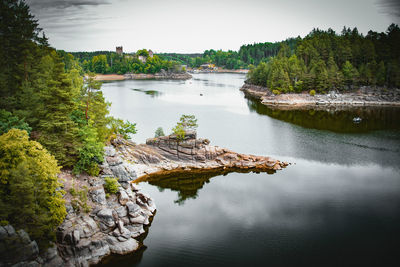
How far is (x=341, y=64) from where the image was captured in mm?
95562

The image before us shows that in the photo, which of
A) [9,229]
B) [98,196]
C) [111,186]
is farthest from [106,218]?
[9,229]

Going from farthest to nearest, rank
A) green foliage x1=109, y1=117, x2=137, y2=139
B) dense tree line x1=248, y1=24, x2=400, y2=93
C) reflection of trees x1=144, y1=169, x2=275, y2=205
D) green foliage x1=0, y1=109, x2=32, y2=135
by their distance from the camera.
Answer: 1. dense tree line x1=248, y1=24, x2=400, y2=93
2. green foliage x1=109, y1=117, x2=137, y2=139
3. reflection of trees x1=144, y1=169, x2=275, y2=205
4. green foliage x1=0, y1=109, x2=32, y2=135

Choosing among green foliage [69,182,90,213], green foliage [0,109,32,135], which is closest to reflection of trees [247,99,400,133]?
green foliage [69,182,90,213]

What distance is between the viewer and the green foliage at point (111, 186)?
26.8 metres

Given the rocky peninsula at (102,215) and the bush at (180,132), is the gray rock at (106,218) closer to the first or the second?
the rocky peninsula at (102,215)

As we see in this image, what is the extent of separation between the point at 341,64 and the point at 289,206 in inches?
3274

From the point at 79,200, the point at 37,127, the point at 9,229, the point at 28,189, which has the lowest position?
the point at 79,200

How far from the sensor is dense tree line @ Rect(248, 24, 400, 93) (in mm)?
86438

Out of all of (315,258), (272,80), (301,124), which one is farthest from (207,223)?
(272,80)

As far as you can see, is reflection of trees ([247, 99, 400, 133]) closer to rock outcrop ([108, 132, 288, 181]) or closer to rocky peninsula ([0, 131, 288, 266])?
rock outcrop ([108, 132, 288, 181])

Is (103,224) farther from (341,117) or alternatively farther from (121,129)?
(341,117)

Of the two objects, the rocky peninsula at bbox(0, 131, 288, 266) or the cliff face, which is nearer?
the rocky peninsula at bbox(0, 131, 288, 266)

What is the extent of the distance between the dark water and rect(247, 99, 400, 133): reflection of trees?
2453 mm

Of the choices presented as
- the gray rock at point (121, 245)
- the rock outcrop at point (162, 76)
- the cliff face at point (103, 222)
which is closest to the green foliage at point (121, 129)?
the cliff face at point (103, 222)
